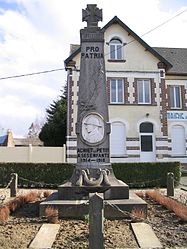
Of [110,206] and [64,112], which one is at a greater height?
[64,112]

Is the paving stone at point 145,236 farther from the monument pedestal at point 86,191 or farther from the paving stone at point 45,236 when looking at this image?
the monument pedestal at point 86,191

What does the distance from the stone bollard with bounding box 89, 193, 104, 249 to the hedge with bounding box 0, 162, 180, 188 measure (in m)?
11.4

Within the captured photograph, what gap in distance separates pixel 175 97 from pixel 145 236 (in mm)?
20069

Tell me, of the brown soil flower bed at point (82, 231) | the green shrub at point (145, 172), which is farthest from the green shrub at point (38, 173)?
the brown soil flower bed at point (82, 231)

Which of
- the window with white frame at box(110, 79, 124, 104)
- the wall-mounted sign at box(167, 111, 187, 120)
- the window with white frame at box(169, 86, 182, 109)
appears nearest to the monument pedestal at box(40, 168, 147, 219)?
the window with white frame at box(110, 79, 124, 104)

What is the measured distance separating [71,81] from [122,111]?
4.13m

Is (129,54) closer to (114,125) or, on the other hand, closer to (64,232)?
(114,125)

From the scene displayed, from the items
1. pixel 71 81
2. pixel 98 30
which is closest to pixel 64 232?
pixel 98 30

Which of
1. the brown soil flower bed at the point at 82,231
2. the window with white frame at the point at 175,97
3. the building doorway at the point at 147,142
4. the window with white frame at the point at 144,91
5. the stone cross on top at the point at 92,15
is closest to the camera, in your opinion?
the brown soil flower bed at the point at 82,231

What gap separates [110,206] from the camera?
24.5ft

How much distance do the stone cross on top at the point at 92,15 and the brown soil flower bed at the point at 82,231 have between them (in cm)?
604

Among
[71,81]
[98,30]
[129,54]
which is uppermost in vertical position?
[129,54]

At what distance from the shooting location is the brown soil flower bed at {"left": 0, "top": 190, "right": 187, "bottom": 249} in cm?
546

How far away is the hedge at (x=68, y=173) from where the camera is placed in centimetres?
1595
